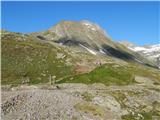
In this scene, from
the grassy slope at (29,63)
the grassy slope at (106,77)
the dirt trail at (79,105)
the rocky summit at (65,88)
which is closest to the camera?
the dirt trail at (79,105)

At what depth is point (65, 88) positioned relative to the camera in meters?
108

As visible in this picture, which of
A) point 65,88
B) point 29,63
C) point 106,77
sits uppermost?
point 29,63

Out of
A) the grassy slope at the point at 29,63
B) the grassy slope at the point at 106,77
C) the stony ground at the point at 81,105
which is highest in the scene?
the grassy slope at the point at 29,63

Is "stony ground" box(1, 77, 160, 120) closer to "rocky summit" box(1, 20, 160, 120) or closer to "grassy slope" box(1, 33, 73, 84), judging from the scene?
"rocky summit" box(1, 20, 160, 120)

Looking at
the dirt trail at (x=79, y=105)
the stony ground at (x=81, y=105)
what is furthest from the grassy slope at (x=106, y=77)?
the dirt trail at (x=79, y=105)

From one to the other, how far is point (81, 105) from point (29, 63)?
8105 centimetres

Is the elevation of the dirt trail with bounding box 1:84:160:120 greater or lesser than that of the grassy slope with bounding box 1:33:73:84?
lesser

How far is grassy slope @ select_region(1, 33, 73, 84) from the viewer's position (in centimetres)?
13888

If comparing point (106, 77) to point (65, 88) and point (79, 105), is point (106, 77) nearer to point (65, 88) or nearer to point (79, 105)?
point (65, 88)

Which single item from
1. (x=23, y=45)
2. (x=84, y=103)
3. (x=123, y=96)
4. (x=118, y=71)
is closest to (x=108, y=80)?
(x=118, y=71)

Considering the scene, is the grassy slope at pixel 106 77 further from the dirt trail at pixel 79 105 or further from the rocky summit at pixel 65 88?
the dirt trail at pixel 79 105

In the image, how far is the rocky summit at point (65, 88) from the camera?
243ft

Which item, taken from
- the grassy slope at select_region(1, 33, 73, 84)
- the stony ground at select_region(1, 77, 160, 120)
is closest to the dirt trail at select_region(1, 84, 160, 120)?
the stony ground at select_region(1, 77, 160, 120)

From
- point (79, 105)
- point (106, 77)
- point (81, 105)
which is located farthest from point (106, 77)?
point (79, 105)
